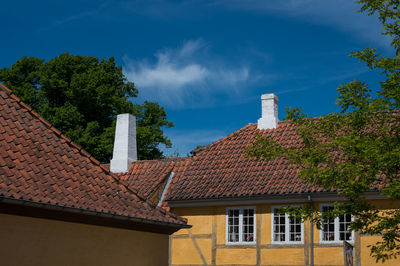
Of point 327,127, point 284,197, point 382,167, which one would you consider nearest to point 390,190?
point 382,167

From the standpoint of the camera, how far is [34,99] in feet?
116

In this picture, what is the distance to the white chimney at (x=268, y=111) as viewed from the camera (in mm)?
24922

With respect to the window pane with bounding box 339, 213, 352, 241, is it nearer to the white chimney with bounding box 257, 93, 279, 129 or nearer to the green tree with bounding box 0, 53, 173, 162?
Result: the white chimney with bounding box 257, 93, 279, 129

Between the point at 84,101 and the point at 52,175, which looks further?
the point at 84,101

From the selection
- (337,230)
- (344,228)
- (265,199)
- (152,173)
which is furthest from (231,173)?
(344,228)

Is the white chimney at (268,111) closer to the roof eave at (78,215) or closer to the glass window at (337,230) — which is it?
the glass window at (337,230)

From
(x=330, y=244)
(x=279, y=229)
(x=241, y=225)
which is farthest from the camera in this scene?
(x=241, y=225)

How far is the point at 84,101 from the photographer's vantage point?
35.1m

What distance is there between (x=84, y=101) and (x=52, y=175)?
24.0 meters

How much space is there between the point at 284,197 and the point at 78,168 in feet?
32.7

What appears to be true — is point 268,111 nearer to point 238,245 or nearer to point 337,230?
point 238,245

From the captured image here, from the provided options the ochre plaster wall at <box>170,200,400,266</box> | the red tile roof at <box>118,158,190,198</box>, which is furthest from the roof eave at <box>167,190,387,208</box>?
the red tile roof at <box>118,158,190,198</box>

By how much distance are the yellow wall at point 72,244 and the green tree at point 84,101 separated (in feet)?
65.9

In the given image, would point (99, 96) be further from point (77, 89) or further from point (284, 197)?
point (284, 197)
